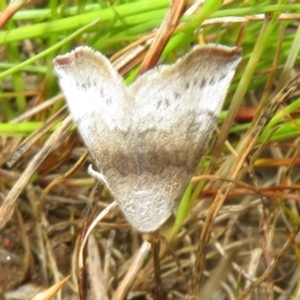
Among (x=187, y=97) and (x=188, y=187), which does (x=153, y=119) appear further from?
(x=188, y=187)

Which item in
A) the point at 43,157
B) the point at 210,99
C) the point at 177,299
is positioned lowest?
the point at 177,299

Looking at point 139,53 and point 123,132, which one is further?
point 139,53

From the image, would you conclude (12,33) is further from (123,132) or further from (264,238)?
(264,238)

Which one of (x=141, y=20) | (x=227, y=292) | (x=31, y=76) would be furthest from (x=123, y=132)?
(x=31, y=76)

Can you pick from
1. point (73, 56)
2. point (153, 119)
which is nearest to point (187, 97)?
point (153, 119)

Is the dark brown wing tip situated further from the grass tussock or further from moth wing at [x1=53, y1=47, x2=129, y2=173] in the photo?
the grass tussock

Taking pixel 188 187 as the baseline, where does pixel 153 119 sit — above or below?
above

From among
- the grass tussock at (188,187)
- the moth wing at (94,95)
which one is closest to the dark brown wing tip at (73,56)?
the moth wing at (94,95)
